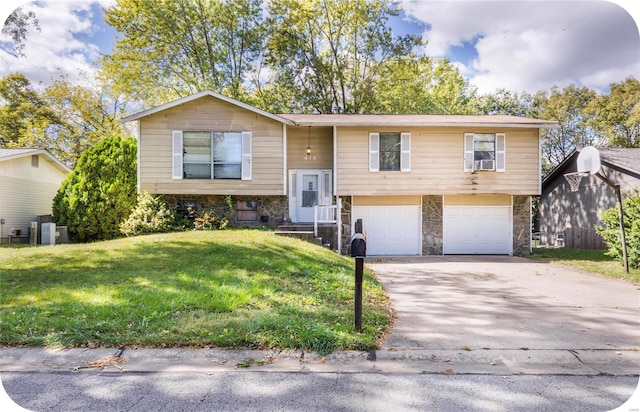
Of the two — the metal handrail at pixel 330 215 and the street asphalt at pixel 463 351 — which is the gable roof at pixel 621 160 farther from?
the metal handrail at pixel 330 215

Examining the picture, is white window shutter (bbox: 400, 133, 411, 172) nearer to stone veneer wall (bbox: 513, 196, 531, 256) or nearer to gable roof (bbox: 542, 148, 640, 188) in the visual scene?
stone veneer wall (bbox: 513, 196, 531, 256)

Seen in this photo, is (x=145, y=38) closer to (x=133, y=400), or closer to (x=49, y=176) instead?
(x=49, y=176)

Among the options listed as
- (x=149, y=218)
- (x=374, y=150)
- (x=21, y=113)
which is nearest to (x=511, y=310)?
(x=374, y=150)

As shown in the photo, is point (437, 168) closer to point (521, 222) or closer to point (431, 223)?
point (431, 223)

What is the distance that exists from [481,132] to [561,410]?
11094 mm

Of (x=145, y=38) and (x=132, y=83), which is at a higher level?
(x=145, y=38)

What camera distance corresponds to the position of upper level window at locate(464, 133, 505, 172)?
1208cm

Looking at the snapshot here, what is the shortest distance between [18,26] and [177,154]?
7066 millimetres

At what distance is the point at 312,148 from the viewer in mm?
12719

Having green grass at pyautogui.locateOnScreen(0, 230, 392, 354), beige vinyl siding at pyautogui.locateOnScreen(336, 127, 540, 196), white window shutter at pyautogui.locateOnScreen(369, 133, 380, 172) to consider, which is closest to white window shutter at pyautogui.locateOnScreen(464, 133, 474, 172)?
beige vinyl siding at pyautogui.locateOnScreen(336, 127, 540, 196)

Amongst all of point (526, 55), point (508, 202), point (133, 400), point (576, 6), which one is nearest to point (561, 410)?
point (133, 400)

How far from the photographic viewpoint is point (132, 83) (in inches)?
712

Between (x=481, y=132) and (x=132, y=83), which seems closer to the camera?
(x=481, y=132)

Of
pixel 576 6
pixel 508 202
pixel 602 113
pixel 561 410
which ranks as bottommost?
pixel 561 410
